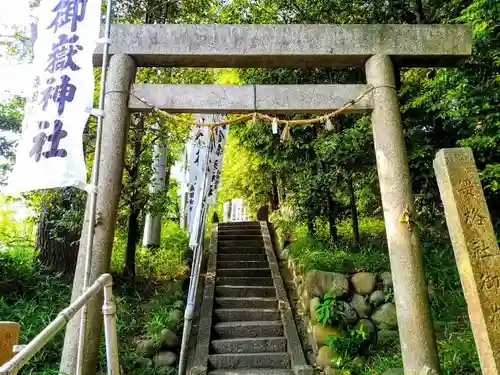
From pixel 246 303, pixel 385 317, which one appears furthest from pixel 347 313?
pixel 246 303

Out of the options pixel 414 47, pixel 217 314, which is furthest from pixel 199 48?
pixel 217 314

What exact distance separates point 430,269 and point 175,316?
4.47 metres

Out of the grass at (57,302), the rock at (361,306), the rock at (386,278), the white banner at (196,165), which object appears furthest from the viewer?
the white banner at (196,165)

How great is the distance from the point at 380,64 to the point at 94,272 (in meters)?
4.16

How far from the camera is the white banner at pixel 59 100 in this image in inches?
127

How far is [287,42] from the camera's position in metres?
4.71

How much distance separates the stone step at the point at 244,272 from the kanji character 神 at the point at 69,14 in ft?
20.5

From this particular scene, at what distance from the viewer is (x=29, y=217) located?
7496mm

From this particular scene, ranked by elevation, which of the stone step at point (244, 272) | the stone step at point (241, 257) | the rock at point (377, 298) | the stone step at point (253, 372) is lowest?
the stone step at point (253, 372)

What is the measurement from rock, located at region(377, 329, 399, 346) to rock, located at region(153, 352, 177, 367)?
10.2ft

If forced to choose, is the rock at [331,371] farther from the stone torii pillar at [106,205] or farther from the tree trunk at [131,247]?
the tree trunk at [131,247]

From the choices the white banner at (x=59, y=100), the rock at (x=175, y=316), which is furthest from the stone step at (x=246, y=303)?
the white banner at (x=59, y=100)

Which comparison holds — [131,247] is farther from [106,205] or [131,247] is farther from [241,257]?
[241,257]

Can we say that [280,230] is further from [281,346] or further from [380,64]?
[380,64]
